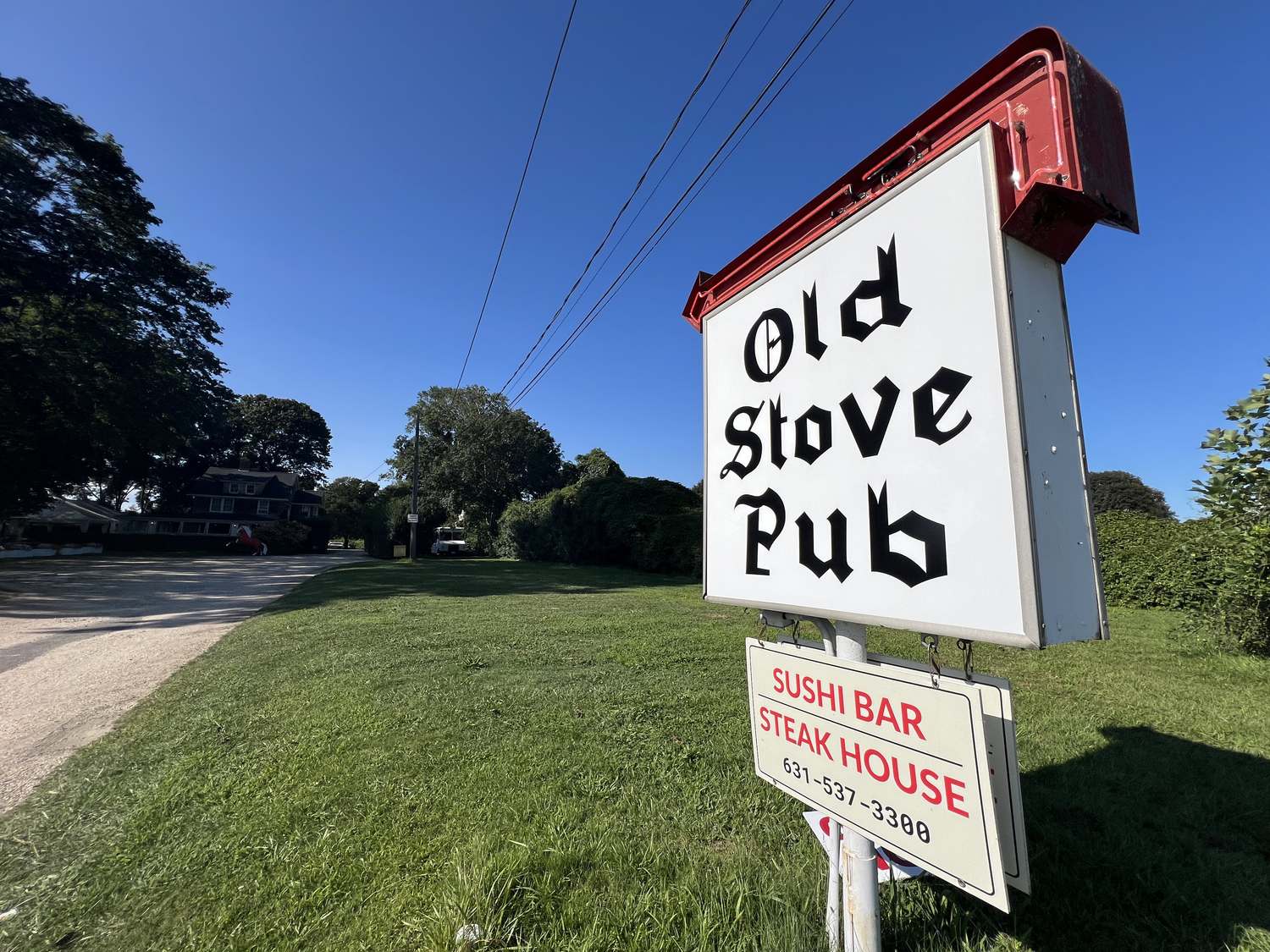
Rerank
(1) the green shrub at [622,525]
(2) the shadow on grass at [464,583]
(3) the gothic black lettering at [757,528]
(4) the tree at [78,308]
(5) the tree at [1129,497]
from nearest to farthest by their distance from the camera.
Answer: (3) the gothic black lettering at [757,528] < (2) the shadow on grass at [464,583] < (4) the tree at [78,308] < (1) the green shrub at [622,525] < (5) the tree at [1129,497]

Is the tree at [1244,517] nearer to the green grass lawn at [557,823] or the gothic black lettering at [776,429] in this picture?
the green grass lawn at [557,823]

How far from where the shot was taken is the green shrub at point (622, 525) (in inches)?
712

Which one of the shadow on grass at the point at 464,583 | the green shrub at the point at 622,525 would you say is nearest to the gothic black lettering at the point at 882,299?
the shadow on grass at the point at 464,583

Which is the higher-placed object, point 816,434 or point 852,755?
point 816,434

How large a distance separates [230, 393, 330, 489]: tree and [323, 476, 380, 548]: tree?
12.0ft

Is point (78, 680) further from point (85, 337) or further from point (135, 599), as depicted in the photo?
point (85, 337)

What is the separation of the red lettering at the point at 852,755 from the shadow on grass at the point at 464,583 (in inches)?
429

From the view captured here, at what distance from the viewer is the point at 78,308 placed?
1748cm

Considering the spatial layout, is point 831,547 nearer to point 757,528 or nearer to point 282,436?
point 757,528

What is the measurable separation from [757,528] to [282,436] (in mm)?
75677

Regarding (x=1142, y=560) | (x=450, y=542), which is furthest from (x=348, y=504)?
(x=1142, y=560)

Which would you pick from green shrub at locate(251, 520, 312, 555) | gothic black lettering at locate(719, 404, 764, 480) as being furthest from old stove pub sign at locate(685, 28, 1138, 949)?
green shrub at locate(251, 520, 312, 555)

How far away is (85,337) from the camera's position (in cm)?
1697

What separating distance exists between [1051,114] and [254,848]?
377 centimetres
